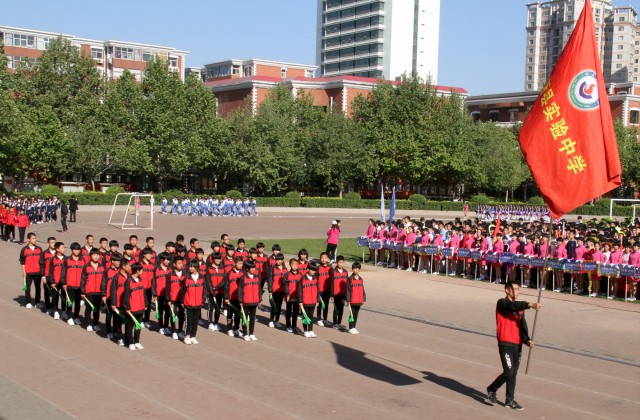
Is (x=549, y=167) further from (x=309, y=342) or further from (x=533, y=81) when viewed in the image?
(x=533, y=81)

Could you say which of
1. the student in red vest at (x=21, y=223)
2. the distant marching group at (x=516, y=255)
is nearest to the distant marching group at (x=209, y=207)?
the student in red vest at (x=21, y=223)

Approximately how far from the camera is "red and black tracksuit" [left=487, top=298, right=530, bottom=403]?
1020cm

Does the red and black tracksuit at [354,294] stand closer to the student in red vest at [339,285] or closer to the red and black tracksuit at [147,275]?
the student in red vest at [339,285]

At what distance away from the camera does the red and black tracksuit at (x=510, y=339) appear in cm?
1020

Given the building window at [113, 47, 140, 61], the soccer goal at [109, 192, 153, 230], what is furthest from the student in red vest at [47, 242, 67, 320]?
the building window at [113, 47, 140, 61]

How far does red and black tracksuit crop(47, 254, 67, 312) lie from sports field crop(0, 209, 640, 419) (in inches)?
18.3

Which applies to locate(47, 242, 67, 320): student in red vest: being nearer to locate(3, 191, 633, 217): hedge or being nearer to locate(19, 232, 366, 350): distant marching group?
locate(19, 232, 366, 350): distant marching group

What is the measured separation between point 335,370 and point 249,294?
9.36 ft

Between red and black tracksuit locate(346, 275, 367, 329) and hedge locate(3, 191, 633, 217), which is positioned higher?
hedge locate(3, 191, 633, 217)

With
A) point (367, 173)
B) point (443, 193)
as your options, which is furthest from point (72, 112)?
point (443, 193)

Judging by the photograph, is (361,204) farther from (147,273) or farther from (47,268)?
(147,273)

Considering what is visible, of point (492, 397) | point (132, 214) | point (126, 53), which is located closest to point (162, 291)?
point (492, 397)

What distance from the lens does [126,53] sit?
90.2 metres

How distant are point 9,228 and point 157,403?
26.3 meters
